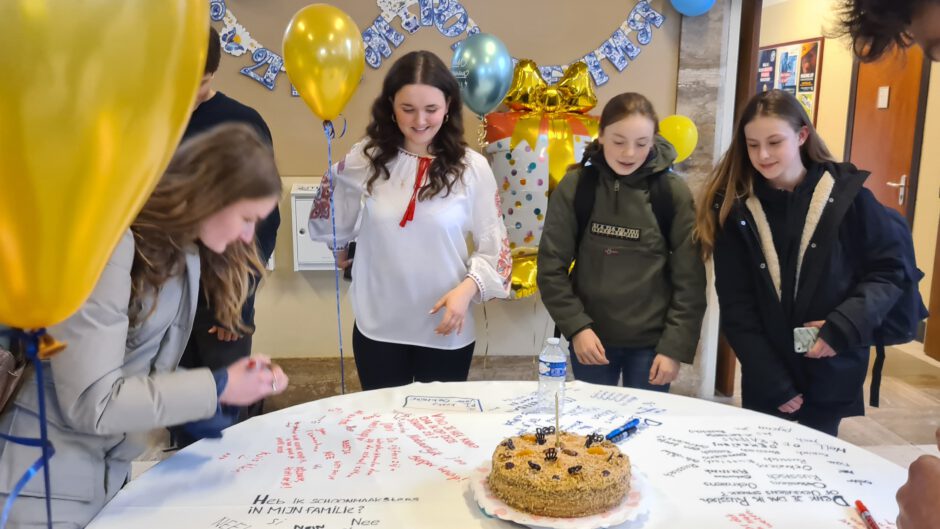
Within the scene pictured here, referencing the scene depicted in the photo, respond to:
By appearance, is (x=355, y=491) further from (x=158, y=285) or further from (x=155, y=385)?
(x=158, y=285)

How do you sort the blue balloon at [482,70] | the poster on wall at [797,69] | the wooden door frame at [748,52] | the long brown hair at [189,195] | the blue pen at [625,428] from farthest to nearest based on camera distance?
the poster on wall at [797,69] → the wooden door frame at [748,52] → the blue balloon at [482,70] → the blue pen at [625,428] → the long brown hair at [189,195]

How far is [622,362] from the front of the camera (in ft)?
6.74

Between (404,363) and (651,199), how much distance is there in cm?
87

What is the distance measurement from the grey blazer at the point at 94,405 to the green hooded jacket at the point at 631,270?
1.16 meters

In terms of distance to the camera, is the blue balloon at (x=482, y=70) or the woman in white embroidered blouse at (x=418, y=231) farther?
the blue balloon at (x=482, y=70)

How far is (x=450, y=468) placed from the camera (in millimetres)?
1210

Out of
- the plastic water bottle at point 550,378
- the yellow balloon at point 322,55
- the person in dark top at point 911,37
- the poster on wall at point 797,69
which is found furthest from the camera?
the poster on wall at point 797,69

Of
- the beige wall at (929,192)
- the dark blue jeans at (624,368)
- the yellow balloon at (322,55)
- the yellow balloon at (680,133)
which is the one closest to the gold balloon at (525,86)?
the yellow balloon at (680,133)

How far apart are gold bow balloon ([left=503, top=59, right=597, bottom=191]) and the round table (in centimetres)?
153

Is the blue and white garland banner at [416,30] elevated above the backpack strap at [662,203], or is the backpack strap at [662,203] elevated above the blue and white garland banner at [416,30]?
the blue and white garland banner at [416,30]

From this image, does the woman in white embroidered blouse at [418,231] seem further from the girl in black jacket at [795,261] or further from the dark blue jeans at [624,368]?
the girl in black jacket at [795,261]

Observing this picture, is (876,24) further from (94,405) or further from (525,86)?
(525,86)

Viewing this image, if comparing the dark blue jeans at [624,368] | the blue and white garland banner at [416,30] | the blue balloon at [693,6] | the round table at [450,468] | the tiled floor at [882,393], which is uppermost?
the blue balloon at [693,6]

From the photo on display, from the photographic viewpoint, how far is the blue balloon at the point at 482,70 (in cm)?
263
